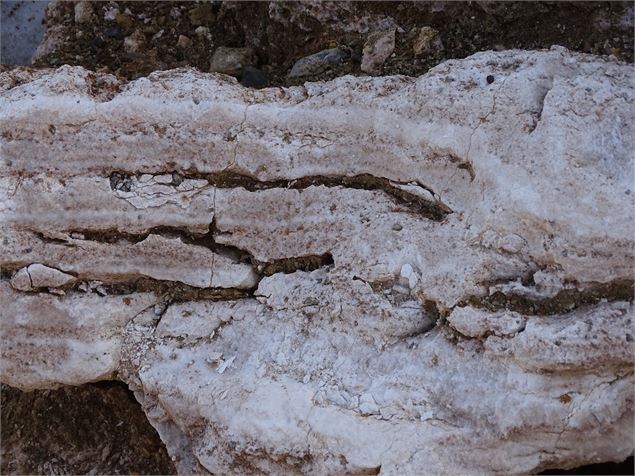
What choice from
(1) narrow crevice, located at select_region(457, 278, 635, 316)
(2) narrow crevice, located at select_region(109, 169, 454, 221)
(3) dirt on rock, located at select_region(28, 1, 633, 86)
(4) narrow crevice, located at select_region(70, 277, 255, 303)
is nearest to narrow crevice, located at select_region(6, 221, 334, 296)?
(4) narrow crevice, located at select_region(70, 277, 255, 303)

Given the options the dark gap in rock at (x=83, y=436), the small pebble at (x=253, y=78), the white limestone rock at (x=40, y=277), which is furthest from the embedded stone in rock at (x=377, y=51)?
the dark gap in rock at (x=83, y=436)

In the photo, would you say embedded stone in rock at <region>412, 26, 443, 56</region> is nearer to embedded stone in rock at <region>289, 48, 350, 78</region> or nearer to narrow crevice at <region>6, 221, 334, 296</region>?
embedded stone in rock at <region>289, 48, 350, 78</region>

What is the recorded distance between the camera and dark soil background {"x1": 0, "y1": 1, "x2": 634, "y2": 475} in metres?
2.19

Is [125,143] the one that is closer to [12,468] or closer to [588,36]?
[12,468]

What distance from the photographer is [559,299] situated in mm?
1627

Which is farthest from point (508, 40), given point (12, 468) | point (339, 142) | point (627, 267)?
point (12, 468)

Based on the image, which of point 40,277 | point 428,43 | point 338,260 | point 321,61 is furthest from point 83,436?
point 428,43

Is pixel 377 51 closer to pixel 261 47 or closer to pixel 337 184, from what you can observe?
pixel 261 47

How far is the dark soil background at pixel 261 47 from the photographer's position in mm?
2191

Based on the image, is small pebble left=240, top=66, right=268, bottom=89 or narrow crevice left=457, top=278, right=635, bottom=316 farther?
small pebble left=240, top=66, right=268, bottom=89

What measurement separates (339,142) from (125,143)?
524 millimetres

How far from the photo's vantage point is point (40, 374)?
1992 mm

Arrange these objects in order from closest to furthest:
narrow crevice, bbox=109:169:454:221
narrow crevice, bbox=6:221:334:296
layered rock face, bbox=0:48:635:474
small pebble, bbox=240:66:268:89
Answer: layered rock face, bbox=0:48:635:474, narrow crevice, bbox=109:169:454:221, narrow crevice, bbox=6:221:334:296, small pebble, bbox=240:66:268:89

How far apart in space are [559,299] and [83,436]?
4.82ft
